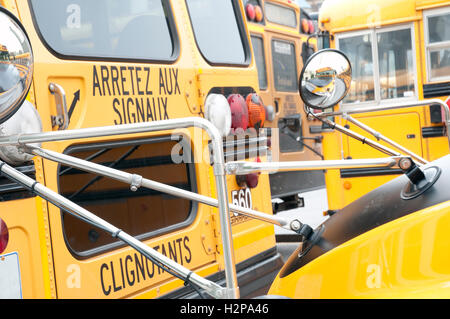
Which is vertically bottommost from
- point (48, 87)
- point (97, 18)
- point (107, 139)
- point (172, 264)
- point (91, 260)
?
point (91, 260)

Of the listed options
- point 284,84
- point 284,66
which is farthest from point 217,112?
point 284,66

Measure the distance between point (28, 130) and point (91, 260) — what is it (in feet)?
2.27

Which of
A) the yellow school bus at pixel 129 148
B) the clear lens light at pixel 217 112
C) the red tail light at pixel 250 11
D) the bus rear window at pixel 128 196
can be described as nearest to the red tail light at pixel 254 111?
the yellow school bus at pixel 129 148

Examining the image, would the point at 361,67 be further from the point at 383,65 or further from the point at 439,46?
the point at 439,46

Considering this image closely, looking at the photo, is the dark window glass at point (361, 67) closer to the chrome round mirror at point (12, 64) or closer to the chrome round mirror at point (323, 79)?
the chrome round mirror at point (323, 79)

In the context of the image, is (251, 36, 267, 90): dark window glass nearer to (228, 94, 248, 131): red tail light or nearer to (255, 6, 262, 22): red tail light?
(255, 6, 262, 22): red tail light

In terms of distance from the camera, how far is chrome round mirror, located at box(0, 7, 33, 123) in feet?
4.80

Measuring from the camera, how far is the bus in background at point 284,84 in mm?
7582

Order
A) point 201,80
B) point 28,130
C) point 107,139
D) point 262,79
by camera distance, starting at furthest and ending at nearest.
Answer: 1. point 262,79
2. point 201,80
3. point 107,139
4. point 28,130

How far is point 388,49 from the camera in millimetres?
6340

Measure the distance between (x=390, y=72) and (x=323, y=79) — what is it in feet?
14.3

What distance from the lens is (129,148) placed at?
337 cm
